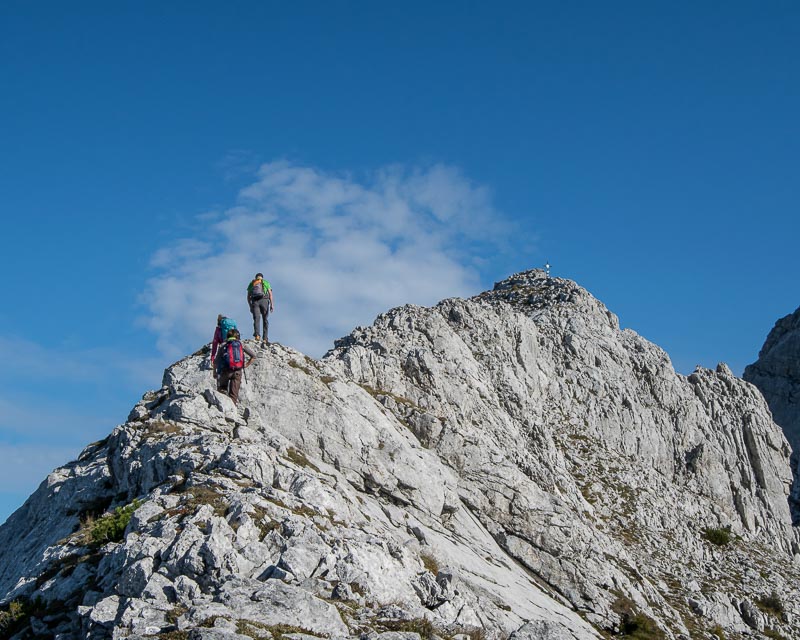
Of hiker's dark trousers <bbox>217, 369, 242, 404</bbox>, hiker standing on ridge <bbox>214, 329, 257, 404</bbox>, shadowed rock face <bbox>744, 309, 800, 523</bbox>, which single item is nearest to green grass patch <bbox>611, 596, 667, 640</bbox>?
hiker's dark trousers <bbox>217, 369, 242, 404</bbox>

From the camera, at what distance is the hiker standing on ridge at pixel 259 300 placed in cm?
3872

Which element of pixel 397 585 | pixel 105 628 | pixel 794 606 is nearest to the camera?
pixel 105 628

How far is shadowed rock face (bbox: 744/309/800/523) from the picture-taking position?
335 ft

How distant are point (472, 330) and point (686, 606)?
90.0ft

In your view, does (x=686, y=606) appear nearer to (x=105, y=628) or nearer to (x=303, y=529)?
(x=303, y=529)

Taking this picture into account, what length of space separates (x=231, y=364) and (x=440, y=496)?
524 inches

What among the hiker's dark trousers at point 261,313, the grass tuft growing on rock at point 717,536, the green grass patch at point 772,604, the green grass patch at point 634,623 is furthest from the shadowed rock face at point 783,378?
the hiker's dark trousers at point 261,313

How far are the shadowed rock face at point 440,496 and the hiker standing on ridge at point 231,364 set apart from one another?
1.15 m

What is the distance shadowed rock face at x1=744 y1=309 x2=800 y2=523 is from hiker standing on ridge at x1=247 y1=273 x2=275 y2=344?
83384 millimetres

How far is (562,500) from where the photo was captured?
50.1 m

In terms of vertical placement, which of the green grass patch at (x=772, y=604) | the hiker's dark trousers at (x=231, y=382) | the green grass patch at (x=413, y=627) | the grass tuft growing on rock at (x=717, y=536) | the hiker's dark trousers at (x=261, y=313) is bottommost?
the green grass patch at (x=413, y=627)

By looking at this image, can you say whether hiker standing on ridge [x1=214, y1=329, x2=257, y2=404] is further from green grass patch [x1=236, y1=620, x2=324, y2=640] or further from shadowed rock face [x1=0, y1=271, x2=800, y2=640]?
green grass patch [x1=236, y1=620, x2=324, y2=640]

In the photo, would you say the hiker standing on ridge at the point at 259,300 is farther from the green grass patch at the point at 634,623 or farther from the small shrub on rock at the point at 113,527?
the green grass patch at the point at 634,623

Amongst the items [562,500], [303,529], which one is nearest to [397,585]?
[303,529]
